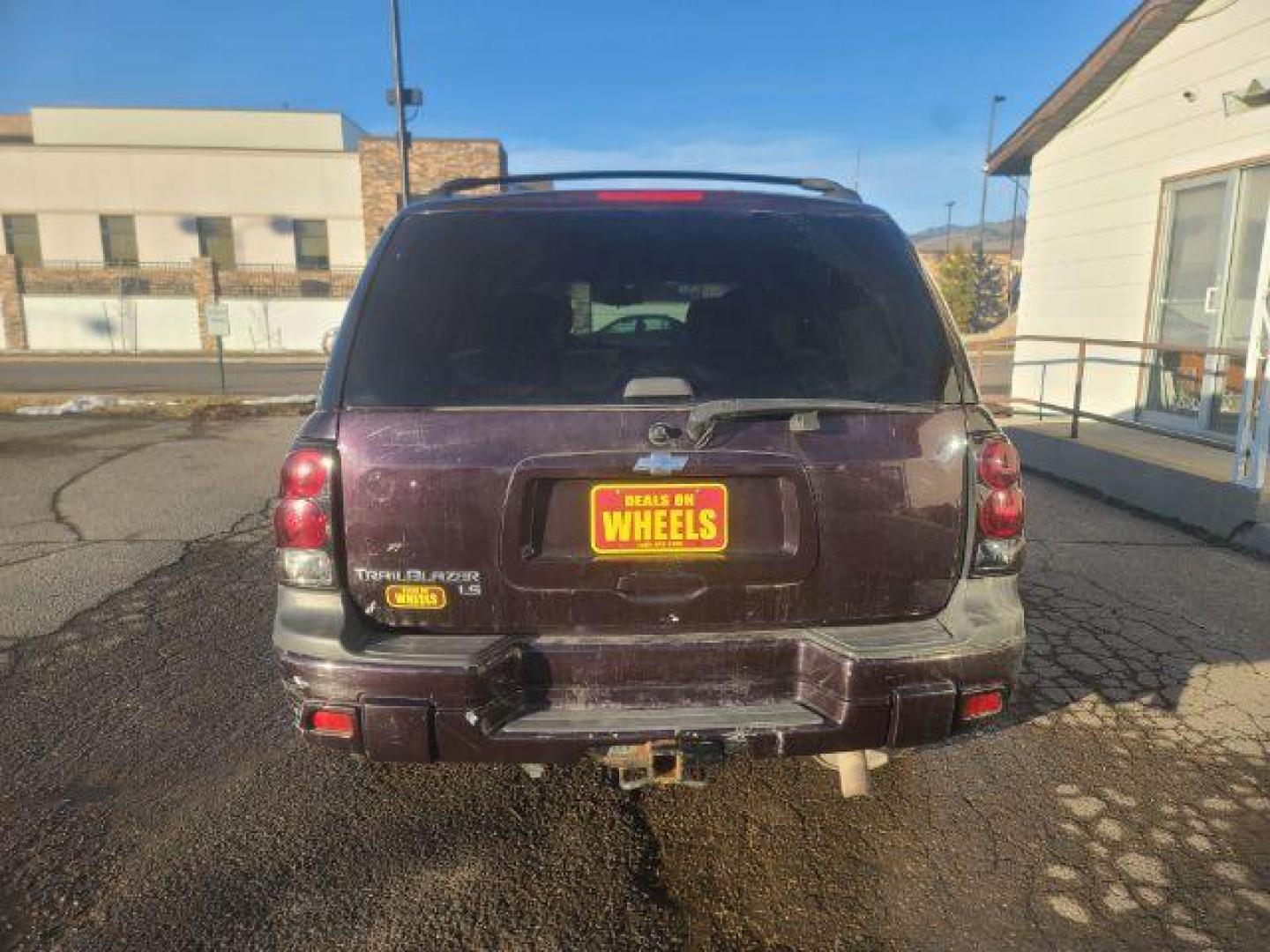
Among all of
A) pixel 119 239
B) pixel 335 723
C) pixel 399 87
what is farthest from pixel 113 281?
pixel 335 723

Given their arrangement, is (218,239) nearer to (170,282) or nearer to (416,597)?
(170,282)

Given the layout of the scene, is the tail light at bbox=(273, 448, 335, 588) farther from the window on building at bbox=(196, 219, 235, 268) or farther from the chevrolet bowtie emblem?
the window on building at bbox=(196, 219, 235, 268)

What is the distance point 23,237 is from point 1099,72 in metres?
44.9

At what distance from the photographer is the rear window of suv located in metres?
2.25

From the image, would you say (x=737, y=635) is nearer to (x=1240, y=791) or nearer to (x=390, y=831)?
(x=390, y=831)

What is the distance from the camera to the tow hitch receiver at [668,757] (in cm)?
212

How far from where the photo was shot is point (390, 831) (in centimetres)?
261

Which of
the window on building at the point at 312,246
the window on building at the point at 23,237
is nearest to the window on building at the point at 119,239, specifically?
the window on building at the point at 23,237

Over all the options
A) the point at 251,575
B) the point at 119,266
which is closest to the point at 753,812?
the point at 251,575

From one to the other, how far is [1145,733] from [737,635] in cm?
204

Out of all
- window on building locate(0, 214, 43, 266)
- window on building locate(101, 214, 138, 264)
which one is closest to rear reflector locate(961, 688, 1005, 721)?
window on building locate(101, 214, 138, 264)

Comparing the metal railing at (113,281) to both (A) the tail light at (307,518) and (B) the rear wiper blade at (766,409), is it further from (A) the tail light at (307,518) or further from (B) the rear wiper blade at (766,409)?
(B) the rear wiper blade at (766,409)

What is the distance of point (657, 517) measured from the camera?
2.13m

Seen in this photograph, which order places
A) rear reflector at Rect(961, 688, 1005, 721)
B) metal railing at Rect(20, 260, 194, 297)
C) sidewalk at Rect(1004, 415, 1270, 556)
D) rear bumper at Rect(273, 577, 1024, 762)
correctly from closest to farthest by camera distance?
rear bumper at Rect(273, 577, 1024, 762), rear reflector at Rect(961, 688, 1005, 721), sidewalk at Rect(1004, 415, 1270, 556), metal railing at Rect(20, 260, 194, 297)
